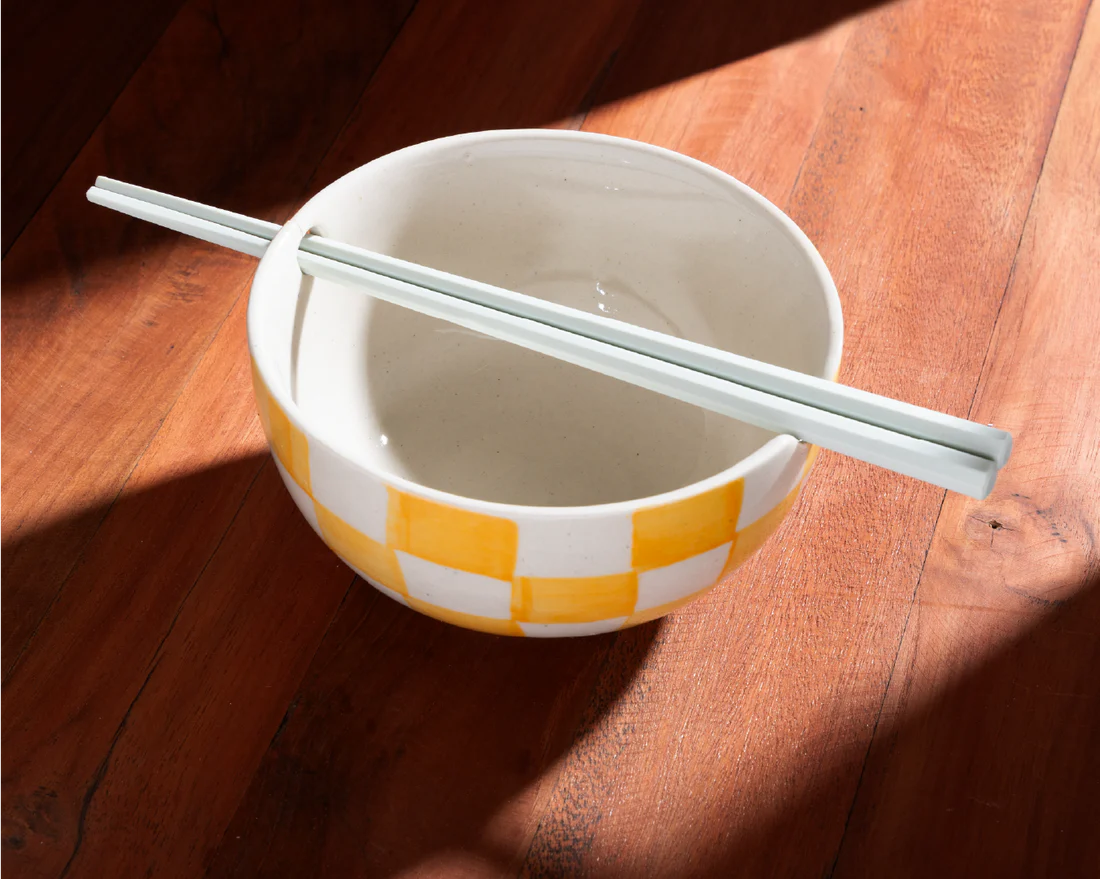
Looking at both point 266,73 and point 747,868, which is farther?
point 266,73

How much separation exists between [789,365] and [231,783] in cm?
37

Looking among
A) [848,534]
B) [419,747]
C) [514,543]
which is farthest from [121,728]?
[848,534]

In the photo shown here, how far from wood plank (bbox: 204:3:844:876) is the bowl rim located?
0.39 ft

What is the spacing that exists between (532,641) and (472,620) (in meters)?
0.11

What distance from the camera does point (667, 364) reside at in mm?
517

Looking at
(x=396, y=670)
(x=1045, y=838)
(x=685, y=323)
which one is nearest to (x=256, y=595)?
(x=396, y=670)

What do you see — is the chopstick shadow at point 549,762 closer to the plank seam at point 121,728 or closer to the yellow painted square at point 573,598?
the plank seam at point 121,728

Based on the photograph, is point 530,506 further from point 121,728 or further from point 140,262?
point 140,262

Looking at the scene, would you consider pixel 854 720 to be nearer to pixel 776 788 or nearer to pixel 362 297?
pixel 776 788

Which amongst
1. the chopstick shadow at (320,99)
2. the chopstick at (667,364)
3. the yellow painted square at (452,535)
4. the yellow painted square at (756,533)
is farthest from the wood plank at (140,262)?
the yellow painted square at (756,533)

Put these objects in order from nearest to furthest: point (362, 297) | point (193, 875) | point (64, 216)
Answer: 1. point (193, 875)
2. point (362, 297)
3. point (64, 216)

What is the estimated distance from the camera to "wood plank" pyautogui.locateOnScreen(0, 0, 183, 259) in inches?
33.7

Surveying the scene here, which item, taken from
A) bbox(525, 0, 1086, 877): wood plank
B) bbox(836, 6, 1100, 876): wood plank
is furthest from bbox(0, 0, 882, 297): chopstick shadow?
bbox(836, 6, 1100, 876): wood plank

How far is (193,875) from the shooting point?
545 millimetres
